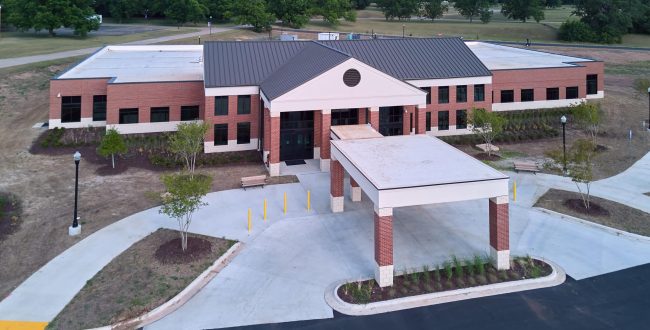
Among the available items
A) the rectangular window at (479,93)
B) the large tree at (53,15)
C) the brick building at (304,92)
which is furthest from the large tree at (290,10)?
the rectangular window at (479,93)

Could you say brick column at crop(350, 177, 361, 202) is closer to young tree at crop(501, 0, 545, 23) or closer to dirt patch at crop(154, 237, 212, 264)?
dirt patch at crop(154, 237, 212, 264)

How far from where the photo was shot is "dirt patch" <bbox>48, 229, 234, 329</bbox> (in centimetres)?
1742

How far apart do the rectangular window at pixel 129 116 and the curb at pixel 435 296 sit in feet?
91.0

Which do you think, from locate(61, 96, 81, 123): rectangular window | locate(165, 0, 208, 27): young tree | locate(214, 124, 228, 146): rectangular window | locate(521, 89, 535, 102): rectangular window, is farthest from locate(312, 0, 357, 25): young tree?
locate(214, 124, 228, 146): rectangular window

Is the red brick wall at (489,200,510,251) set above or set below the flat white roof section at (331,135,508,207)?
below

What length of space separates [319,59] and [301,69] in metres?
1.53

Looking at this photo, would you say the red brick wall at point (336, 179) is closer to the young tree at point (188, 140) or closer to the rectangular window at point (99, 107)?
the young tree at point (188, 140)

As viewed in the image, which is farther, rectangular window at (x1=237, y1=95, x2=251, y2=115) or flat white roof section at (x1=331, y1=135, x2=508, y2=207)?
rectangular window at (x1=237, y1=95, x2=251, y2=115)

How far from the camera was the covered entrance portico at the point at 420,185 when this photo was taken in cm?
1945

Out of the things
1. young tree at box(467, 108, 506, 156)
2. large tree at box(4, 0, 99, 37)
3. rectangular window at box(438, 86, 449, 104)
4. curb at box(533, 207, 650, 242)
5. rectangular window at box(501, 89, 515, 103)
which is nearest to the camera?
curb at box(533, 207, 650, 242)

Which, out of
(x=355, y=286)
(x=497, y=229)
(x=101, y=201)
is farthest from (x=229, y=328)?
(x=101, y=201)

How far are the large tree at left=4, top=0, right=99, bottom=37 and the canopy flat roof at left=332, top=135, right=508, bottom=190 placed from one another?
77240 mm

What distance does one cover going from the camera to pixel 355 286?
19250 millimetres

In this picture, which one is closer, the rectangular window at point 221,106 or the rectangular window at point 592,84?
the rectangular window at point 221,106
